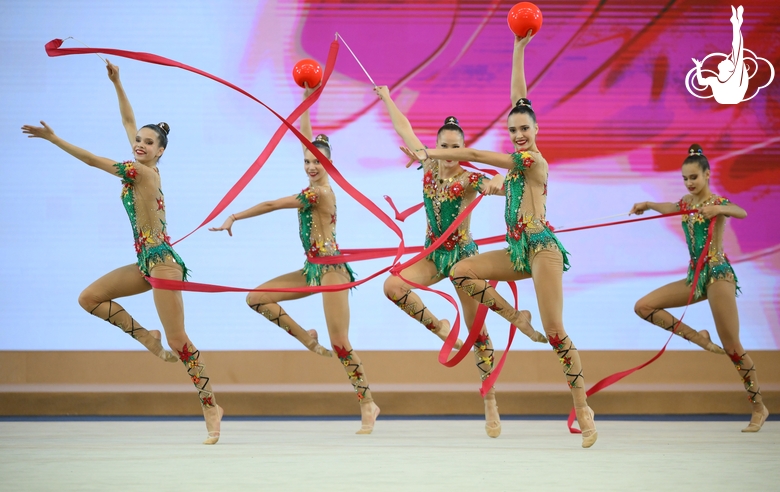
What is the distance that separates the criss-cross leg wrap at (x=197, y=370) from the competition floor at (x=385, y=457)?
0.67 feet

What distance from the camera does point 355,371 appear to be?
458cm

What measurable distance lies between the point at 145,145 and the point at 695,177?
2.90 metres

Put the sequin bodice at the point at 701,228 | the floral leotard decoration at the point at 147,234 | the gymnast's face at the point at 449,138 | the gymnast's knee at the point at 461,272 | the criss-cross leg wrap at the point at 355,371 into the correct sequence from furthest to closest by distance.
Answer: the sequin bodice at the point at 701,228 < the criss-cross leg wrap at the point at 355,371 < the gymnast's face at the point at 449,138 < the floral leotard decoration at the point at 147,234 < the gymnast's knee at the point at 461,272

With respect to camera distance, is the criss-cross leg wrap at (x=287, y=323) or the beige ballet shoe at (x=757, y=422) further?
the criss-cross leg wrap at (x=287, y=323)

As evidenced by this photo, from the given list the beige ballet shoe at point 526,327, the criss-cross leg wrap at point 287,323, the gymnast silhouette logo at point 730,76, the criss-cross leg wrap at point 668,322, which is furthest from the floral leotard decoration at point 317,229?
the gymnast silhouette logo at point 730,76

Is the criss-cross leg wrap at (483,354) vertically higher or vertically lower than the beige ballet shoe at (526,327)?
lower

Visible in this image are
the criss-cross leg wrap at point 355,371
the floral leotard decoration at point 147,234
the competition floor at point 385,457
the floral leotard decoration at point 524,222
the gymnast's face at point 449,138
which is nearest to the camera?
the competition floor at point 385,457

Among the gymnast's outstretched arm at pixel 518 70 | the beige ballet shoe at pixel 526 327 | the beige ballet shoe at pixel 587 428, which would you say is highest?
the gymnast's outstretched arm at pixel 518 70

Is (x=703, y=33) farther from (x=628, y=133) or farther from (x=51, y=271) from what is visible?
(x=51, y=271)

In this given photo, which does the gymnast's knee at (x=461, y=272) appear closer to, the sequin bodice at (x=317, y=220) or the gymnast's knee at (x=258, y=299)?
the sequin bodice at (x=317, y=220)

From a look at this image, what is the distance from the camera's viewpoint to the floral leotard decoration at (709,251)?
464 cm

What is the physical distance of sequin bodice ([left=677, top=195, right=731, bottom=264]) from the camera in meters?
4.67

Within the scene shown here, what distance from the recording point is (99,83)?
20.1ft

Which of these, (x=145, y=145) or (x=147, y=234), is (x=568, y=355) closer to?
(x=147, y=234)
